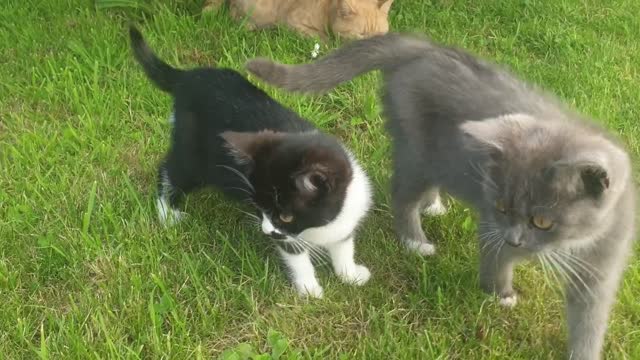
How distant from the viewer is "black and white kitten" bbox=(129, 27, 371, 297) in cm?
231

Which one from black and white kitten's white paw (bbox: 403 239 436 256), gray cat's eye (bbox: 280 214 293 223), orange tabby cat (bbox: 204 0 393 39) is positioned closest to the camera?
gray cat's eye (bbox: 280 214 293 223)

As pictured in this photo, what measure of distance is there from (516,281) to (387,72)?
3.06ft

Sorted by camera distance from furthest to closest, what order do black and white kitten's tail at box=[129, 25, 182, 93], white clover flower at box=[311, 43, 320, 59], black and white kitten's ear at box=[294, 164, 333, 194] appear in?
white clover flower at box=[311, 43, 320, 59], black and white kitten's tail at box=[129, 25, 182, 93], black and white kitten's ear at box=[294, 164, 333, 194]

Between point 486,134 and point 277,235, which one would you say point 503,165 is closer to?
point 486,134

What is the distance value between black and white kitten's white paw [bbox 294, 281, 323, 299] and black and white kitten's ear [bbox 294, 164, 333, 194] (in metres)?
0.43

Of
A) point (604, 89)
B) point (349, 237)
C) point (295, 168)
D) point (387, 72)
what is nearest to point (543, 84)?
point (604, 89)

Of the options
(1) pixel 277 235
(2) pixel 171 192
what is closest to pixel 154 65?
(2) pixel 171 192

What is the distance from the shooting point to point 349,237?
2.59 m

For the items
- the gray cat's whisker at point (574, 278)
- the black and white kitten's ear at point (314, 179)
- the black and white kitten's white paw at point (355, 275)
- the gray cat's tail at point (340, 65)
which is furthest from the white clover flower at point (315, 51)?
the gray cat's whisker at point (574, 278)

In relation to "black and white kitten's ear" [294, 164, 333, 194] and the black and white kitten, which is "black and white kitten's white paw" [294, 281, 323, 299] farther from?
"black and white kitten's ear" [294, 164, 333, 194]

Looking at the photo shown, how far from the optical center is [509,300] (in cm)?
251

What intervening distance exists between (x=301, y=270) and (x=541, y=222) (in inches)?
37.1

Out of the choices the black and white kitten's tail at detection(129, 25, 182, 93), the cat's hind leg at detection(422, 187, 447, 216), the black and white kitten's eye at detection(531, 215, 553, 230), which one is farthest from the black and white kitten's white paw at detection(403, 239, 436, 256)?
the black and white kitten's tail at detection(129, 25, 182, 93)

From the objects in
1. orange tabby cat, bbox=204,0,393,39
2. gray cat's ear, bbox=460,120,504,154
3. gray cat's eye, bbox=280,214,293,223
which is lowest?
orange tabby cat, bbox=204,0,393,39
